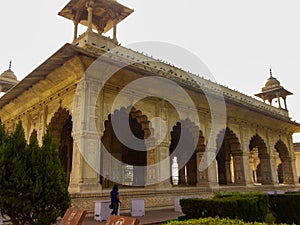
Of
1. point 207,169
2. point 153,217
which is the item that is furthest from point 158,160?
point 207,169

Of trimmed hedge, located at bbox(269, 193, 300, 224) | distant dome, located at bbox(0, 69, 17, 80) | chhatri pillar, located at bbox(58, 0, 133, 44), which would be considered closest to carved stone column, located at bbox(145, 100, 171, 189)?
chhatri pillar, located at bbox(58, 0, 133, 44)

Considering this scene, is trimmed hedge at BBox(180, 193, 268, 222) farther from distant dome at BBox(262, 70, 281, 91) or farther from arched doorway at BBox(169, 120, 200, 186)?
distant dome at BBox(262, 70, 281, 91)

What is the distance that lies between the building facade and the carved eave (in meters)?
0.04

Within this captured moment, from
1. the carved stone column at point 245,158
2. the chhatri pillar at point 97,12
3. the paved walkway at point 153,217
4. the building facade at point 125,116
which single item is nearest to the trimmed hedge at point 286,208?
the paved walkway at point 153,217

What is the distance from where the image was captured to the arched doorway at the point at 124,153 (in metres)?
13.6

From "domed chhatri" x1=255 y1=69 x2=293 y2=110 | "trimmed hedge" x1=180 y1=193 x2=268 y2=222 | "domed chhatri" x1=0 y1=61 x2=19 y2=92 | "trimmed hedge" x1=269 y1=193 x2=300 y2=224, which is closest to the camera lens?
"trimmed hedge" x1=180 y1=193 x2=268 y2=222

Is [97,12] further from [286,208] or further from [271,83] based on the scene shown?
[271,83]

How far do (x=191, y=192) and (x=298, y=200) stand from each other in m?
5.09

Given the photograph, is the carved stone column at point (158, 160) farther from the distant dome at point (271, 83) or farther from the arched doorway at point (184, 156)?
the distant dome at point (271, 83)

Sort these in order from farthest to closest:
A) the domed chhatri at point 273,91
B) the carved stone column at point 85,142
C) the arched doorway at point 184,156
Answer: the domed chhatri at point 273,91 < the arched doorway at point 184,156 < the carved stone column at point 85,142

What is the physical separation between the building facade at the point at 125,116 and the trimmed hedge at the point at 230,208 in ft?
11.7

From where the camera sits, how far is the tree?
5031 mm

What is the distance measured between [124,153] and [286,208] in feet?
33.2

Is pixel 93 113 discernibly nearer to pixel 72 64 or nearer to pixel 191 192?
pixel 72 64
